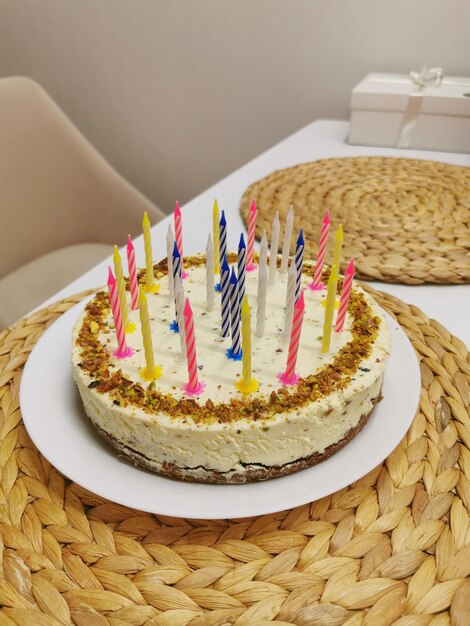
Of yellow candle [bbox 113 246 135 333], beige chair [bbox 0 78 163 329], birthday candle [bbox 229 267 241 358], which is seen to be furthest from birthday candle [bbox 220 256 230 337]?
beige chair [bbox 0 78 163 329]

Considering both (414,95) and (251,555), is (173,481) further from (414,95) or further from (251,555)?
(414,95)

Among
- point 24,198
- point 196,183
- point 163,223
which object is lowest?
point 196,183

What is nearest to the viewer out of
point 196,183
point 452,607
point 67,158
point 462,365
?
point 452,607

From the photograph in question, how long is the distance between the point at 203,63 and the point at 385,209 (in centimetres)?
118

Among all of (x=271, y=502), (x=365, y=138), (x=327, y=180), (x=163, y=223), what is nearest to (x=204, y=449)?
(x=271, y=502)

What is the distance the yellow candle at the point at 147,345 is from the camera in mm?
564

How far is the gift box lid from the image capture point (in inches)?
54.8

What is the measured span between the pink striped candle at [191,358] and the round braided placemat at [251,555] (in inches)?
5.0

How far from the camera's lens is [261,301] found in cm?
63

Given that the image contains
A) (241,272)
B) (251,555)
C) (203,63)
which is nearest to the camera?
(251,555)

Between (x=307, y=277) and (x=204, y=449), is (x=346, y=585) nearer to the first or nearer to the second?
(x=204, y=449)

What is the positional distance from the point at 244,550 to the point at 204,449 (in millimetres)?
98

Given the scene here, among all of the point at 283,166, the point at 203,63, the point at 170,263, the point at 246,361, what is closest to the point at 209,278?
the point at 170,263

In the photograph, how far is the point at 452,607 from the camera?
46 cm
